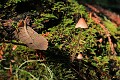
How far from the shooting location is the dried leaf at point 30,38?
1614 mm

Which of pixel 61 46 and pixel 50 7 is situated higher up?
pixel 50 7

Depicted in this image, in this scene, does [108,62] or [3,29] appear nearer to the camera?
[3,29]

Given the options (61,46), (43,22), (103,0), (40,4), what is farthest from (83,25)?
(103,0)

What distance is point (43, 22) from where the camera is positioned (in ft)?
6.57

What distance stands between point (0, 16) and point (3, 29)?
17 cm

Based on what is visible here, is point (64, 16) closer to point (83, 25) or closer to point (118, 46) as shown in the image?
point (83, 25)

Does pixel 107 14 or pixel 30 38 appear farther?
pixel 107 14

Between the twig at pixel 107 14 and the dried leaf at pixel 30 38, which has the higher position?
the dried leaf at pixel 30 38

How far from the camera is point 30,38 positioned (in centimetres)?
166

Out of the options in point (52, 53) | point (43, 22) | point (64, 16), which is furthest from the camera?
point (64, 16)

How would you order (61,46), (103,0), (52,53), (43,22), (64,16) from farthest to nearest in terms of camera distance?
(103,0), (64,16), (43,22), (61,46), (52,53)

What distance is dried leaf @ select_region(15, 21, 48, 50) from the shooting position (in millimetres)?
1614

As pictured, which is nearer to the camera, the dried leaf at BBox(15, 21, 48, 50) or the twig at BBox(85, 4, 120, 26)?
the dried leaf at BBox(15, 21, 48, 50)

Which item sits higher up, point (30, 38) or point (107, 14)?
point (30, 38)
